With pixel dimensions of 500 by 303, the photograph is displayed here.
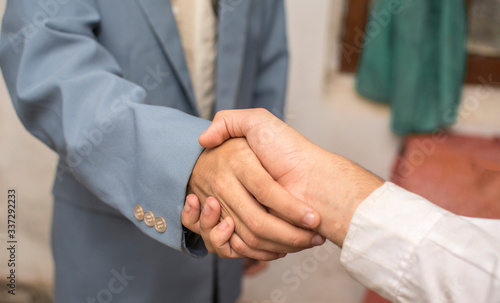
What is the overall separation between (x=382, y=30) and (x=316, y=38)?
0.27 metres

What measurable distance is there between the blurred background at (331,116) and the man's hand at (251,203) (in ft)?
3.14

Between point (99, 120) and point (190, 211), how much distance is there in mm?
198

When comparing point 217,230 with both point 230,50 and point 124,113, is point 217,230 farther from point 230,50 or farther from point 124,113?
point 230,50

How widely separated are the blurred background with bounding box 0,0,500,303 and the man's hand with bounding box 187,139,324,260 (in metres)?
0.96

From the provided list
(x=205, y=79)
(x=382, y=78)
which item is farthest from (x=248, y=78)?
(x=382, y=78)

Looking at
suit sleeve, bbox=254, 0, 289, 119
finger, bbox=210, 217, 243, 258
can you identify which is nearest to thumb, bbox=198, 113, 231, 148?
finger, bbox=210, 217, 243, 258

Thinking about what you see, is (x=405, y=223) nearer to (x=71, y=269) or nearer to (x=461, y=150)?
(x=71, y=269)

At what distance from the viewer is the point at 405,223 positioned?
517 millimetres

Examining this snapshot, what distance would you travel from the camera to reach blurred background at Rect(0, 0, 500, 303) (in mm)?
1567

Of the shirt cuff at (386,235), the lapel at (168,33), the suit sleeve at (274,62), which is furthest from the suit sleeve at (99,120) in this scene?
the suit sleeve at (274,62)

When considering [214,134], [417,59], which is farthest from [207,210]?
[417,59]

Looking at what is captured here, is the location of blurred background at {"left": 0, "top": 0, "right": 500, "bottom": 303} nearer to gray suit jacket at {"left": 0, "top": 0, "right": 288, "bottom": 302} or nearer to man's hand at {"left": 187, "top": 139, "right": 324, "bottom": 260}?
gray suit jacket at {"left": 0, "top": 0, "right": 288, "bottom": 302}

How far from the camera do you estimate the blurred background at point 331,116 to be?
157cm

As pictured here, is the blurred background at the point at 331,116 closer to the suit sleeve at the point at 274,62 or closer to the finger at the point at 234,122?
the suit sleeve at the point at 274,62
